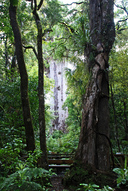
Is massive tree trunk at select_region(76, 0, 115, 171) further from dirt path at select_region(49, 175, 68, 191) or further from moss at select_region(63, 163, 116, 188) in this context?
dirt path at select_region(49, 175, 68, 191)

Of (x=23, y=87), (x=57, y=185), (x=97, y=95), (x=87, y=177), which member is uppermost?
(x=23, y=87)

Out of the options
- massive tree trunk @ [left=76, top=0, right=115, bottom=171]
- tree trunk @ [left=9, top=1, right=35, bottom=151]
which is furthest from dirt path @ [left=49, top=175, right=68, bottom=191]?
tree trunk @ [left=9, top=1, right=35, bottom=151]

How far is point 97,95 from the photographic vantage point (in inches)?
179

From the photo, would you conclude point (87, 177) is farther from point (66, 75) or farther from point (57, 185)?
point (66, 75)

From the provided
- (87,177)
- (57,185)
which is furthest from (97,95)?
(57,185)

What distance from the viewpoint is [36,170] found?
2.25 metres

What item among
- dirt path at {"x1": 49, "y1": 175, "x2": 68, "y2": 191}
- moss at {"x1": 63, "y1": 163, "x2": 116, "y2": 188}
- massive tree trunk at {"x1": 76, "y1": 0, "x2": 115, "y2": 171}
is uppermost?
massive tree trunk at {"x1": 76, "y1": 0, "x2": 115, "y2": 171}

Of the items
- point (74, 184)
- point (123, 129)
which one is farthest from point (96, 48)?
point (123, 129)

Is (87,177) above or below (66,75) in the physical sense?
below

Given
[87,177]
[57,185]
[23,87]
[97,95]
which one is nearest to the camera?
[87,177]

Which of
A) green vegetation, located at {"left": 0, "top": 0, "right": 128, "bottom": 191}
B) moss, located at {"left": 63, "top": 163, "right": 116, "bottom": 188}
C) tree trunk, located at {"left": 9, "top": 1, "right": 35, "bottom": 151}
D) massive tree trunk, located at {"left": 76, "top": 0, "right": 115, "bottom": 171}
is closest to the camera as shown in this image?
moss, located at {"left": 63, "top": 163, "right": 116, "bottom": 188}

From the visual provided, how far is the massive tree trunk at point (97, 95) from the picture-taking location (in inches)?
161

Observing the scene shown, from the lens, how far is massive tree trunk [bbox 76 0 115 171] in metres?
4.08

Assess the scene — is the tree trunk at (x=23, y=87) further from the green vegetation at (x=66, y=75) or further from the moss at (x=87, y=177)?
the moss at (x=87, y=177)
